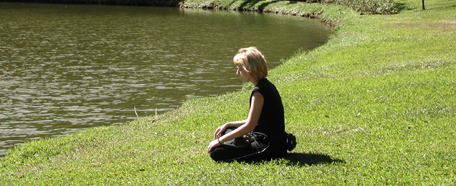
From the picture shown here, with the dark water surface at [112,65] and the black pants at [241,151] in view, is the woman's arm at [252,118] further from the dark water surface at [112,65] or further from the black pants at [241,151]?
the dark water surface at [112,65]

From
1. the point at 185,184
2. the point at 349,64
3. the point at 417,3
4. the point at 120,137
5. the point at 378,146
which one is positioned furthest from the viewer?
the point at 417,3

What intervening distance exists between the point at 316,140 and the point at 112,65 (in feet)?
57.9

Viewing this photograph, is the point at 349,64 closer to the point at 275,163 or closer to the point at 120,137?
the point at 120,137

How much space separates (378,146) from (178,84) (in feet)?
43.5

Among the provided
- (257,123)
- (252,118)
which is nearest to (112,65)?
(257,123)

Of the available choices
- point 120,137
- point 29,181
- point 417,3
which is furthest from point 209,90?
point 417,3

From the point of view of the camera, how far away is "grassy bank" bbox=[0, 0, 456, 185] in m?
6.67

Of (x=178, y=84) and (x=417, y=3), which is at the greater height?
(x=417, y=3)

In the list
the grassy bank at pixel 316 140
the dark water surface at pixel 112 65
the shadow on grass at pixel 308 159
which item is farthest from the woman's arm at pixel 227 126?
the dark water surface at pixel 112 65

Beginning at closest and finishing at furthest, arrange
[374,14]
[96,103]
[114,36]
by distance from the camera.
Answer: [96,103]
[114,36]
[374,14]

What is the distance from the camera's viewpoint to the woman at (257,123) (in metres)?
6.65

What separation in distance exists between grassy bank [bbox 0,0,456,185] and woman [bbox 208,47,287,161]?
7.6 inches

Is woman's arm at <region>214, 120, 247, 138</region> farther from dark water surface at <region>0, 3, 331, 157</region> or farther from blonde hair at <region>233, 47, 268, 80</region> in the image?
dark water surface at <region>0, 3, 331, 157</region>

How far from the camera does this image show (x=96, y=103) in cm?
1697
